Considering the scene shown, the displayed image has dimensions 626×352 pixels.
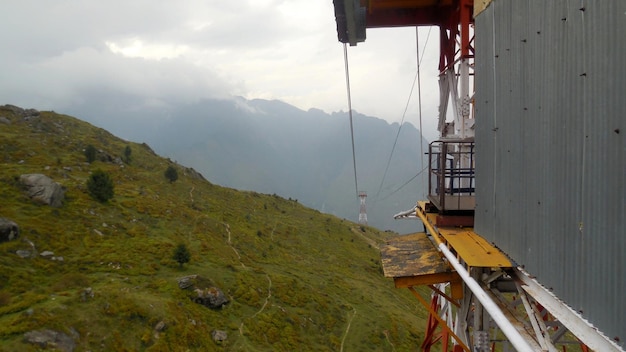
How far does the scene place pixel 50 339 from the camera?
46.0 ft

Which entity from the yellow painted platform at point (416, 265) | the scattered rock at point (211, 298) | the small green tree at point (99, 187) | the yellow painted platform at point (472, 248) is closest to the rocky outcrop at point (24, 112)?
the small green tree at point (99, 187)

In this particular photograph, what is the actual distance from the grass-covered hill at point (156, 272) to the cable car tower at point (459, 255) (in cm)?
1416

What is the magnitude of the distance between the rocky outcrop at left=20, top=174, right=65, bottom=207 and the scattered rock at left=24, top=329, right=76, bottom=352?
46.5ft

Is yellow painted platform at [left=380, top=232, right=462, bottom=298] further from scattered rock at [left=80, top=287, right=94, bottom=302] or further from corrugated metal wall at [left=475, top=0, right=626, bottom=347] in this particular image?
scattered rock at [left=80, top=287, right=94, bottom=302]

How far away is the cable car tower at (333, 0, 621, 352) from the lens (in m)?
4.11

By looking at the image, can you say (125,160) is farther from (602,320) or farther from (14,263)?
(602,320)

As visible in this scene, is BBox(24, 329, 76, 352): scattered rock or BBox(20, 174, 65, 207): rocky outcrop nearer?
BBox(24, 329, 76, 352): scattered rock

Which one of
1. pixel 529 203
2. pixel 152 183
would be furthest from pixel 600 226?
pixel 152 183

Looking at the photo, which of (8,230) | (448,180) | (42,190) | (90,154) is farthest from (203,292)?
(90,154)

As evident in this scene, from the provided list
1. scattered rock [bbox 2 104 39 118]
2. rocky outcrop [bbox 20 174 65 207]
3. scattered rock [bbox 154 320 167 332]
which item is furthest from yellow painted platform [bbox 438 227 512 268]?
scattered rock [bbox 2 104 39 118]

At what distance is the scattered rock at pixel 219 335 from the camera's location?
19.0 m

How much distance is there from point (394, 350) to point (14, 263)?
78.9 ft

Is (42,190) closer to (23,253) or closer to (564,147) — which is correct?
(23,253)

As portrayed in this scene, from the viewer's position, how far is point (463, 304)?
7137 millimetres
